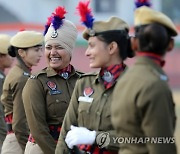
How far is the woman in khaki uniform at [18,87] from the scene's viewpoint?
249 inches

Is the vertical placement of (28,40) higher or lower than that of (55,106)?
higher

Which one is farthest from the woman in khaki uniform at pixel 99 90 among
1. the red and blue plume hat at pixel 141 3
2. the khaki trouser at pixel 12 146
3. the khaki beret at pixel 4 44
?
the khaki beret at pixel 4 44

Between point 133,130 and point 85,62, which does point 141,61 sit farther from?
point 85,62

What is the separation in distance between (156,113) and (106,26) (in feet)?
4.38

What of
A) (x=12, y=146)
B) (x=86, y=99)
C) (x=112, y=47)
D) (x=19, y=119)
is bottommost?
(x=12, y=146)

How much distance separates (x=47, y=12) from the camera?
33938 millimetres

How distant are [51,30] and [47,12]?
28.5 metres

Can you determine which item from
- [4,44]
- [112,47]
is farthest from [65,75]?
[4,44]

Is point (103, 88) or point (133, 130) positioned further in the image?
point (103, 88)

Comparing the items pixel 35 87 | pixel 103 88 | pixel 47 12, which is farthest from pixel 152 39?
pixel 47 12

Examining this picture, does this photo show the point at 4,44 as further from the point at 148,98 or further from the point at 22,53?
the point at 148,98

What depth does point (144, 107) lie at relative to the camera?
3482 millimetres

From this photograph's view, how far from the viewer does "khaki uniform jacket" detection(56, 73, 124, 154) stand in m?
4.55

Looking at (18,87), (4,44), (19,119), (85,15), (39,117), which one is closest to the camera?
(85,15)
